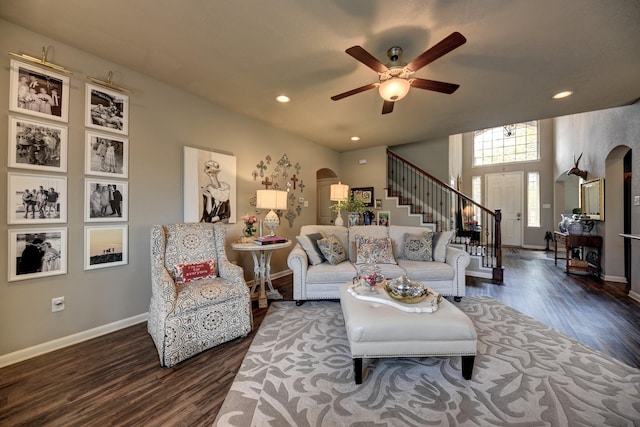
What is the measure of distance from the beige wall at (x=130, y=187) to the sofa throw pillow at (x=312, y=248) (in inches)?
40.5

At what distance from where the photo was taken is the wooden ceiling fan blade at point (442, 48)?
62.0 inches

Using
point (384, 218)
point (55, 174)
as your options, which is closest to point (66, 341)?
point (55, 174)

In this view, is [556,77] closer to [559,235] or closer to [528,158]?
[559,235]

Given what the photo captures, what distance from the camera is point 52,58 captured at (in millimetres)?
2072

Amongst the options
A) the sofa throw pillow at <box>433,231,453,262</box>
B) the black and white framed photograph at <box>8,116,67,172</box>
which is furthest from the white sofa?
the black and white framed photograph at <box>8,116,67,172</box>

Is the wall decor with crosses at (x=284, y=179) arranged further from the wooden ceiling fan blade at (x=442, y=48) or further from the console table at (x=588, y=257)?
the console table at (x=588, y=257)

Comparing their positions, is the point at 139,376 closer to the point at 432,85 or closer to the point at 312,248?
the point at 312,248

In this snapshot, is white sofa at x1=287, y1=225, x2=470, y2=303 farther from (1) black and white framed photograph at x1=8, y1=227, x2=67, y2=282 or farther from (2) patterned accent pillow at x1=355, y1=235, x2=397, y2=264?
(1) black and white framed photograph at x1=8, y1=227, x2=67, y2=282

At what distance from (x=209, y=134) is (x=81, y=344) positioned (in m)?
2.57

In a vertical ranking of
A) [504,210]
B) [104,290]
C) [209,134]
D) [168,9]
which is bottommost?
[104,290]

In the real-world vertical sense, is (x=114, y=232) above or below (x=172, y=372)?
above

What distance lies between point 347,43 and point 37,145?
9.00 feet

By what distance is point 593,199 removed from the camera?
441 cm

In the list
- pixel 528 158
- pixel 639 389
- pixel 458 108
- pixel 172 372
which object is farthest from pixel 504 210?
pixel 172 372
